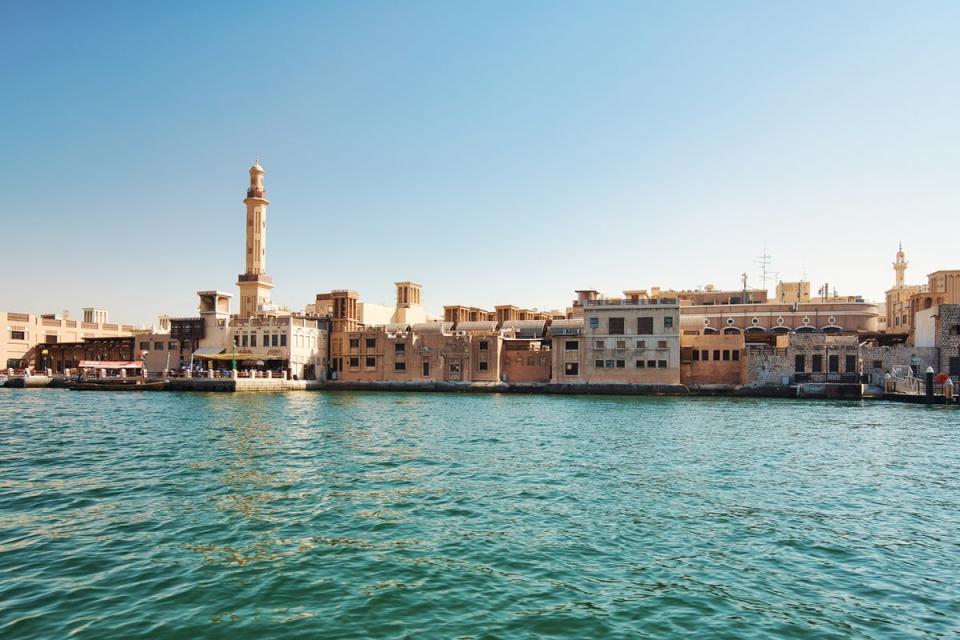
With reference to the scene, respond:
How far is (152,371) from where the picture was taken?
7138 centimetres

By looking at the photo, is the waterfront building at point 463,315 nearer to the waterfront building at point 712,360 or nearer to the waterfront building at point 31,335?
the waterfront building at point 712,360

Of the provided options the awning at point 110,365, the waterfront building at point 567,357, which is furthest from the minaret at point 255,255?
the waterfront building at point 567,357

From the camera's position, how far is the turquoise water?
8.32 meters

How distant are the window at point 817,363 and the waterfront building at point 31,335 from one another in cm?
7568

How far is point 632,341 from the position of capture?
59.4 m

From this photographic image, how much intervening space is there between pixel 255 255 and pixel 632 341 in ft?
136

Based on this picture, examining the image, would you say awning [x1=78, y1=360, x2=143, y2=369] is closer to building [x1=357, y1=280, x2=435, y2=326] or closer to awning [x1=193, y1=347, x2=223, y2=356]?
awning [x1=193, y1=347, x2=223, y2=356]

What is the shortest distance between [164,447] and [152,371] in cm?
5489

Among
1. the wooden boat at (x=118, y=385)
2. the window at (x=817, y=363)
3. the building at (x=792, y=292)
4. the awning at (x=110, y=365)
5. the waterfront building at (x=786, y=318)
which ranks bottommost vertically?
the wooden boat at (x=118, y=385)

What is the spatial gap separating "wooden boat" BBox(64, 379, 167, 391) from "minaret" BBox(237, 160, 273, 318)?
50.3 ft

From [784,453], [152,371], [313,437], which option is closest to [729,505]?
[784,453]

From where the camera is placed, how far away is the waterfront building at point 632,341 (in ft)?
191

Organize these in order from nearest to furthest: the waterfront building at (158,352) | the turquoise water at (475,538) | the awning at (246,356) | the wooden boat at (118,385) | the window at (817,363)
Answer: the turquoise water at (475,538) < the window at (817,363) < the wooden boat at (118,385) < the awning at (246,356) < the waterfront building at (158,352)

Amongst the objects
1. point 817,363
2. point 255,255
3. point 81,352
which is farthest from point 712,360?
point 81,352
